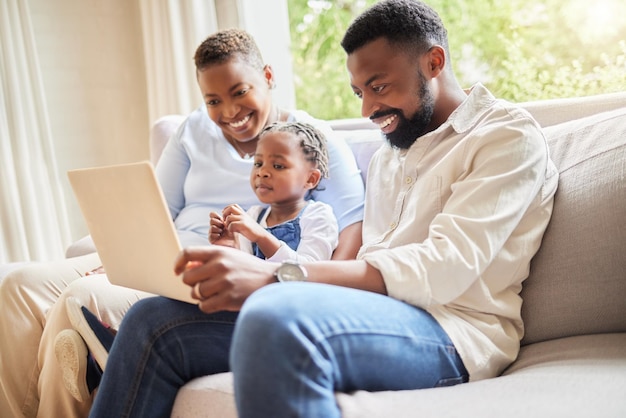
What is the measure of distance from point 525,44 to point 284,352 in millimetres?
2604

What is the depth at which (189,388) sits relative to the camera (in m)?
1.23

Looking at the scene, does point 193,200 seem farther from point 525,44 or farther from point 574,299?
point 525,44

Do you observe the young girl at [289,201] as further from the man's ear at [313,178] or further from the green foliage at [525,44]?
the green foliage at [525,44]

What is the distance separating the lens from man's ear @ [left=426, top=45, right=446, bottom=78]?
1383 millimetres

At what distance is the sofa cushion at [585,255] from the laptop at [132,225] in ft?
2.16

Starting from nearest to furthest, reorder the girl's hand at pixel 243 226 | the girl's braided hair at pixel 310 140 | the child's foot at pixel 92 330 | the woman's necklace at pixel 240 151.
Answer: the child's foot at pixel 92 330 → the girl's hand at pixel 243 226 → the girl's braided hair at pixel 310 140 → the woman's necklace at pixel 240 151

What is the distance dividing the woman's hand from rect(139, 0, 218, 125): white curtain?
1.93 m

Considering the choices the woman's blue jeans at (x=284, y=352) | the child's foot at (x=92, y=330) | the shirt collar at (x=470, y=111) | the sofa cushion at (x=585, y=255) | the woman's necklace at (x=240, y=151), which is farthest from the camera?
the woman's necklace at (x=240, y=151)

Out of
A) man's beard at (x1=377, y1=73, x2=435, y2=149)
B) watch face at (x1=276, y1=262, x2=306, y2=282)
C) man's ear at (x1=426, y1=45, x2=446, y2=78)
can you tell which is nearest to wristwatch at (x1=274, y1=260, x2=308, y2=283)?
watch face at (x1=276, y1=262, x2=306, y2=282)

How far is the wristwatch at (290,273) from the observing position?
3.59ft

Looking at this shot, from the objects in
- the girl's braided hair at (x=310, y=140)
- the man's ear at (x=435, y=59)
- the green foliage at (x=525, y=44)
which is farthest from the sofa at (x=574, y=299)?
the green foliage at (x=525, y=44)

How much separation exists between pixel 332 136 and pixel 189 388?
883 millimetres

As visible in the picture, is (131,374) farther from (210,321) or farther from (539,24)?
(539,24)

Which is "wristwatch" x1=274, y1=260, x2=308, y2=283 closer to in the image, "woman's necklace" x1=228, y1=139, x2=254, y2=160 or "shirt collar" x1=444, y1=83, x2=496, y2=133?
"shirt collar" x1=444, y1=83, x2=496, y2=133
